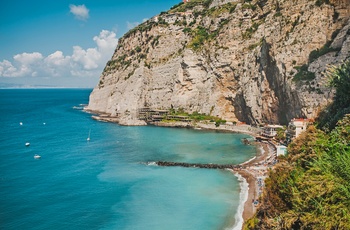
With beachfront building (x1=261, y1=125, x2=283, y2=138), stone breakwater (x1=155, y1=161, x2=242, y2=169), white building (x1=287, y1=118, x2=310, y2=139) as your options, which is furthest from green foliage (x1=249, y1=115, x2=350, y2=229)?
beachfront building (x1=261, y1=125, x2=283, y2=138)

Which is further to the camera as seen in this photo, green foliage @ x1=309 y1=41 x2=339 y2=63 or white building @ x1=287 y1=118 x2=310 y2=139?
green foliage @ x1=309 y1=41 x2=339 y2=63

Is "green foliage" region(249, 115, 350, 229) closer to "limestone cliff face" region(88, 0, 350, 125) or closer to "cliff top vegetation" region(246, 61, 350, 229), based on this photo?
"cliff top vegetation" region(246, 61, 350, 229)

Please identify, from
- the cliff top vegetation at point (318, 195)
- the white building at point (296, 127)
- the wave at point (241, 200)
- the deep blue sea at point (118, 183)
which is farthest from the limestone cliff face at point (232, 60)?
the cliff top vegetation at point (318, 195)

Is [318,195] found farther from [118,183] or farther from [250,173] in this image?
[118,183]

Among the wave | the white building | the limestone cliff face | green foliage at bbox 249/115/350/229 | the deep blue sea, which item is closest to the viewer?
green foliage at bbox 249/115/350/229

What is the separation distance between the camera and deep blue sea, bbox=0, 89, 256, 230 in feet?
96.3

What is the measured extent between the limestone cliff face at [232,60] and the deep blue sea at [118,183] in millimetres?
12846

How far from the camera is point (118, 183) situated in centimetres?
3931

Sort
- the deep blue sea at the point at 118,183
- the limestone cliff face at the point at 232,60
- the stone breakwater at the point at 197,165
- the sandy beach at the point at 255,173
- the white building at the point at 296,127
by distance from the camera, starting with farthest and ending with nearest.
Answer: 1. the limestone cliff face at the point at 232,60
2. the white building at the point at 296,127
3. the stone breakwater at the point at 197,165
4. the sandy beach at the point at 255,173
5. the deep blue sea at the point at 118,183

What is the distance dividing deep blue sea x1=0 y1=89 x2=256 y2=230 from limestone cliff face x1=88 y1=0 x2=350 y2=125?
1285 cm

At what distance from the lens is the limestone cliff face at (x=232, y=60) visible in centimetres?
5897

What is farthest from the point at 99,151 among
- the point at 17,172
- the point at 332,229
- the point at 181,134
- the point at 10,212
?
the point at 332,229

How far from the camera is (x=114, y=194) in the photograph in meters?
35.6

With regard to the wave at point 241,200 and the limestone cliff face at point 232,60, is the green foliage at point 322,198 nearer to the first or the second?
the wave at point 241,200
